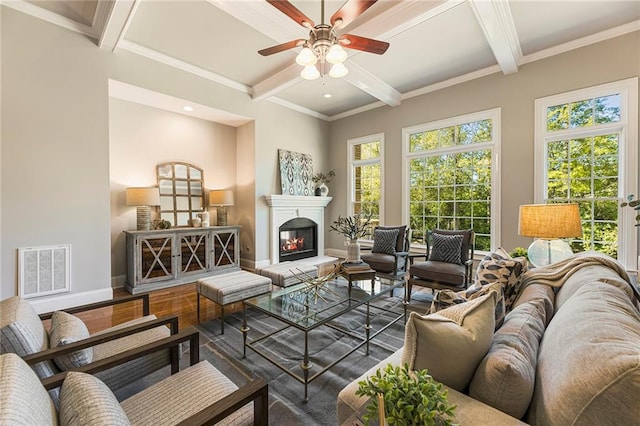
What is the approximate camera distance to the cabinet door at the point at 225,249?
4699 millimetres

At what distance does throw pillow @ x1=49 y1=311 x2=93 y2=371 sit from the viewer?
1.30 metres

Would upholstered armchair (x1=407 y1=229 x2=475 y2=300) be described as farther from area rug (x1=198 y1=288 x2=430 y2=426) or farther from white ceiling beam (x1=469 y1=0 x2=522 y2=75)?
white ceiling beam (x1=469 y1=0 x2=522 y2=75)

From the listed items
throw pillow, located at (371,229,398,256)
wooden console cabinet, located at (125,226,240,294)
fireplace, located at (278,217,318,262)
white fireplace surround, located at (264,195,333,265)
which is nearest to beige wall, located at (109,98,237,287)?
wooden console cabinet, located at (125,226,240,294)

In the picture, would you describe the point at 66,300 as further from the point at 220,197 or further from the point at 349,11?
the point at 349,11

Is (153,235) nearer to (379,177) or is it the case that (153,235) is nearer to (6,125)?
(6,125)

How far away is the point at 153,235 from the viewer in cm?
403

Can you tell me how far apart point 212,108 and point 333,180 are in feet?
9.80

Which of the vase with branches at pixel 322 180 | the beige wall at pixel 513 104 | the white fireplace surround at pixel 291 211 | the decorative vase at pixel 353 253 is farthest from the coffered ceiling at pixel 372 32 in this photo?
the decorative vase at pixel 353 253

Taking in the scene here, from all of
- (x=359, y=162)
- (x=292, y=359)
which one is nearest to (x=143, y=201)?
(x=292, y=359)

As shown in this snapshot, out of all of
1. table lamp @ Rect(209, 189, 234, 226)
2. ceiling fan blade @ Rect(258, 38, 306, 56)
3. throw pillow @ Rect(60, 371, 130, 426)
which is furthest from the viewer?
table lamp @ Rect(209, 189, 234, 226)

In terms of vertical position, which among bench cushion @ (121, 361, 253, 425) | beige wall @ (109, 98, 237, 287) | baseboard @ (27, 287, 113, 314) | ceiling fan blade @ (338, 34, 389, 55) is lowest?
baseboard @ (27, 287, 113, 314)

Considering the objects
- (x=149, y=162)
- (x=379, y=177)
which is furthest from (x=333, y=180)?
(x=149, y=162)

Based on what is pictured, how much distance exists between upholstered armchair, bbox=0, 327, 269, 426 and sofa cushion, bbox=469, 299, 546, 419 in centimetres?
80

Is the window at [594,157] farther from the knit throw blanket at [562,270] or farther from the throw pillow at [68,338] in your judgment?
the throw pillow at [68,338]
